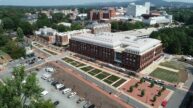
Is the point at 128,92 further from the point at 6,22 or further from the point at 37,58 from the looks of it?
the point at 6,22

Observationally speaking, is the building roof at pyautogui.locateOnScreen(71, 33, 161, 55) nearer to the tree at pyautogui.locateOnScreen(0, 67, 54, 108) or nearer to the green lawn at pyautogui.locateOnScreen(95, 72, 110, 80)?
the green lawn at pyautogui.locateOnScreen(95, 72, 110, 80)

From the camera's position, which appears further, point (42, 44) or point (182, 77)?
point (42, 44)

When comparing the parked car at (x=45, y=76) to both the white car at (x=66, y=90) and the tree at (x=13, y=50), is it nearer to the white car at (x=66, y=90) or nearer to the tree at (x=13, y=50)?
the white car at (x=66, y=90)

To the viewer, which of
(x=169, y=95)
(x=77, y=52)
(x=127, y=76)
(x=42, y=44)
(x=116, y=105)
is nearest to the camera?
(x=116, y=105)

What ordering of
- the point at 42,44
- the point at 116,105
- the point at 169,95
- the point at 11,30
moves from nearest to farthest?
the point at 116,105, the point at 169,95, the point at 42,44, the point at 11,30

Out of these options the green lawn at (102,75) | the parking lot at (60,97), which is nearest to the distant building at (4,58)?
the parking lot at (60,97)

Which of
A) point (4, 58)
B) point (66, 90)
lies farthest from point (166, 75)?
point (4, 58)

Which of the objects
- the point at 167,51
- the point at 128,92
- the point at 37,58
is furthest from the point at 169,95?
the point at 37,58
